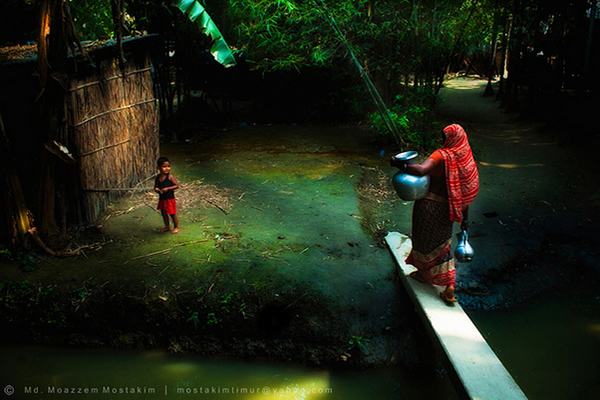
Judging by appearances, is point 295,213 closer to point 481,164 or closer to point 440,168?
point 440,168

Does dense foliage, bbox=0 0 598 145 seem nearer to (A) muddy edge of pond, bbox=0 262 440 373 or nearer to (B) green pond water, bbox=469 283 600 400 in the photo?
(B) green pond water, bbox=469 283 600 400

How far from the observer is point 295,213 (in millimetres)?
5434

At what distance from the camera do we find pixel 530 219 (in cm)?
542

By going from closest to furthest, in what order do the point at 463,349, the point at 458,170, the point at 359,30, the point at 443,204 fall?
the point at 463,349
the point at 458,170
the point at 443,204
the point at 359,30

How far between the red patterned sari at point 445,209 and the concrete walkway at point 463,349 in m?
0.17

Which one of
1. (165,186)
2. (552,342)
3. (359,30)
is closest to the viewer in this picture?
(552,342)

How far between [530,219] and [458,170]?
2987 mm

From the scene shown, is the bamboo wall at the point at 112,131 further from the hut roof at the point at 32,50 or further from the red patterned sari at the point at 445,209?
the red patterned sari at the point at 445,209

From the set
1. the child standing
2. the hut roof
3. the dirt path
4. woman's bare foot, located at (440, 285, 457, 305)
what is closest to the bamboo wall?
the hut roof

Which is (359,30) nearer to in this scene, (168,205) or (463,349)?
(168,205)

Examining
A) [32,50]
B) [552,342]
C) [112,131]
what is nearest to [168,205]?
[112,131]

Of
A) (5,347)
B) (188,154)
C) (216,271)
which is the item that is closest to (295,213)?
(216,271)

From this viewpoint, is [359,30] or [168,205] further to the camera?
[359,30]

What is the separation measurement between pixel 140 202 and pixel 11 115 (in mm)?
1878
